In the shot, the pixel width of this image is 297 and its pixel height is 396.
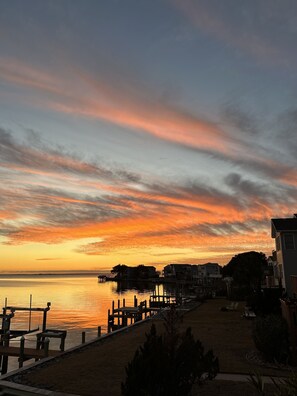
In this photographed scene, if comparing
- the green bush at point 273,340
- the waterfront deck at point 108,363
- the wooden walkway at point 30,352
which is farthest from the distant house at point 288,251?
the wooden walkway at point 30,352

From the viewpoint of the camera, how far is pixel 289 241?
127 feet

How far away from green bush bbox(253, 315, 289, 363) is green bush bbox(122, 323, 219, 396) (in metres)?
7.34

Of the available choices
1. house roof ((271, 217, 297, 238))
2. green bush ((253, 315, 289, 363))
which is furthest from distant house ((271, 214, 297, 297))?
green bush ((253, 315, 289, 363))

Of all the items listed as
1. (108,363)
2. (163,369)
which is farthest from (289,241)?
(163,369)

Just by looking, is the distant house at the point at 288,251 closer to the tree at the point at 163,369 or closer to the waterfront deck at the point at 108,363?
the waterfront deck at the point at 108,363

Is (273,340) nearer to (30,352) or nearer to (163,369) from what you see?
(163,369)

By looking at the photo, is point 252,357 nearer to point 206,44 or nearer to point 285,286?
point 206,44

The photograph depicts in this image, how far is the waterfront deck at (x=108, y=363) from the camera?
13.5 meters

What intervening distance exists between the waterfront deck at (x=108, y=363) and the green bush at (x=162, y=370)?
3.00 meters

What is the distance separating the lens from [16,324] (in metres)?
54.2

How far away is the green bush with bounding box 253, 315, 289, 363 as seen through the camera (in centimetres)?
1638

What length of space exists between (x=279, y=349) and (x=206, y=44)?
18.2m

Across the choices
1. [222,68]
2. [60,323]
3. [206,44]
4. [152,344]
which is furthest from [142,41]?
[60,323]

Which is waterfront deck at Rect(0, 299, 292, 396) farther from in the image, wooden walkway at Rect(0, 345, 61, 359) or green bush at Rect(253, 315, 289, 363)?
wooden walkway at Rect(0, 345, 61, 359)
